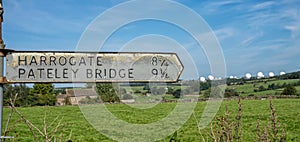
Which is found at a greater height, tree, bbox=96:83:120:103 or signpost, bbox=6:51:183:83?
signpost, bbox=6:51:183:83

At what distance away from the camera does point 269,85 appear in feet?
142

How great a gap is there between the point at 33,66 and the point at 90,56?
41cm

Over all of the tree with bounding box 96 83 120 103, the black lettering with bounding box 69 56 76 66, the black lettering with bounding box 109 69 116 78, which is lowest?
the tree with bounding box 96 83 120 103

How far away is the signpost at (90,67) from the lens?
248cm

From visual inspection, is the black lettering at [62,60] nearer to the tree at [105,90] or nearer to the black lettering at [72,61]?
the black lettering at [72,61]

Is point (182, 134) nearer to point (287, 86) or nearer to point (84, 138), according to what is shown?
point (84, 138)

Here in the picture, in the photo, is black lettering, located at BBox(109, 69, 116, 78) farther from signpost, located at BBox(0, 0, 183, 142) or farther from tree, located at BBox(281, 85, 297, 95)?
tree, located at BBox(281, 85, 297, 95)

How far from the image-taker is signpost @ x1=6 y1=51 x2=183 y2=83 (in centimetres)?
248

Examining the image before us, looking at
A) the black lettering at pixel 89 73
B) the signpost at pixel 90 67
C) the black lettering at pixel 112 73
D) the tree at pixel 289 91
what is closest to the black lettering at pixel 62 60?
the signpost at pixel 90 67

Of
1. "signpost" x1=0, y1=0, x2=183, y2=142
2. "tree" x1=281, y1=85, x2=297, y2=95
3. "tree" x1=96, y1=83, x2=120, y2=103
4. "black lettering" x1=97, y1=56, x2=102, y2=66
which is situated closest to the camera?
"signpost" x1=0, y1=0, x2=183, y2=142

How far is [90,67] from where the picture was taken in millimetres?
2559

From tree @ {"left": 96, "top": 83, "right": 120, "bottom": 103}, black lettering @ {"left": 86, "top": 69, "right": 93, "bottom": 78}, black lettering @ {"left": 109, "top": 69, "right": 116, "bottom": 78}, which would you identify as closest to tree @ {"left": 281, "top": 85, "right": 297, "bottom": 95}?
tree @ {"left": 96, "top": 83, "right": 120, "bottom": 103}

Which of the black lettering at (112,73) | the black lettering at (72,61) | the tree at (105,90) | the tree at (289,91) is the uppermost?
the tree at (289,91)

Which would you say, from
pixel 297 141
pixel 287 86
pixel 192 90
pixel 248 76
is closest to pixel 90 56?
pixel 192 90
